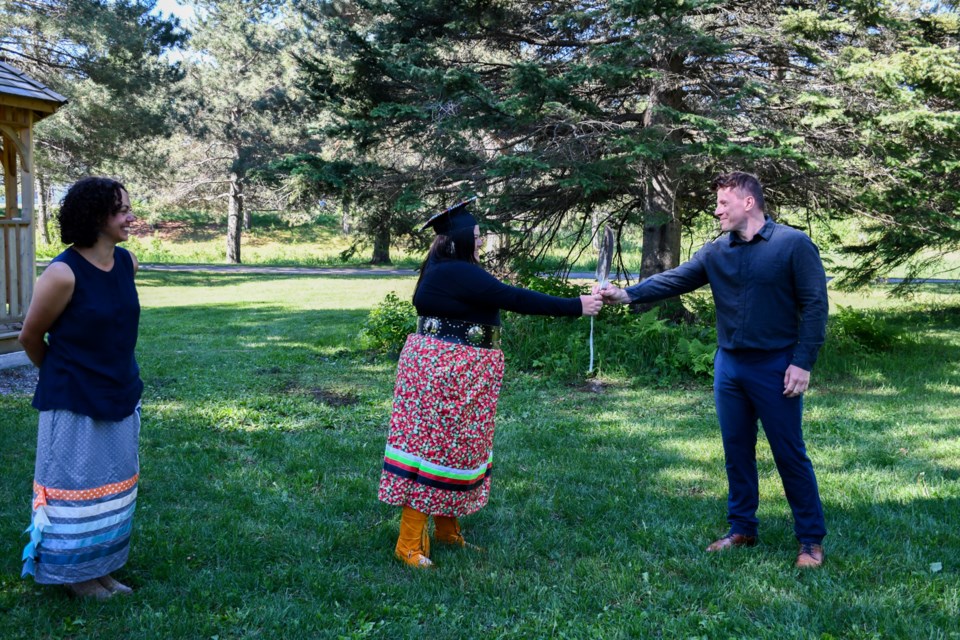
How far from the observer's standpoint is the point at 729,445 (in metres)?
4.40

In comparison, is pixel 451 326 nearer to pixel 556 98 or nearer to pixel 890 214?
pixel 556 98

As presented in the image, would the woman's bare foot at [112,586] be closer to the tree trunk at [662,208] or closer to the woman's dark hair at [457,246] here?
the woman's dark hair at [457,246]

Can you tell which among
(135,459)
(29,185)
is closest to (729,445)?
(135,459)

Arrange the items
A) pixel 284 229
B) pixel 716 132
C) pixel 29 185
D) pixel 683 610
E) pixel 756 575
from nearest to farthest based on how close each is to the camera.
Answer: pixel 683 610 < pixel 756 575 < pixel 716 132 < pixel 29 185 < pixel 284 229

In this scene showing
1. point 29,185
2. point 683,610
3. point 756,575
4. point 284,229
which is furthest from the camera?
point 284,229

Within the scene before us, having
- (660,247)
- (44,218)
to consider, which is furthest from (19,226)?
(44,218)

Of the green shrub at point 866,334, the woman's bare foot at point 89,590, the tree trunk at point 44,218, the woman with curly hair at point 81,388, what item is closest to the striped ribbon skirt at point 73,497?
the woman with curly hair at point 81,388

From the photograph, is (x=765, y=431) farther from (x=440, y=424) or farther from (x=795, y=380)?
(x=440, y=424)

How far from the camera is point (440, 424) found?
4.10m

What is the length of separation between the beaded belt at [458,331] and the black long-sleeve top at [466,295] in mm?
26

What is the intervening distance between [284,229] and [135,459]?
4082cm

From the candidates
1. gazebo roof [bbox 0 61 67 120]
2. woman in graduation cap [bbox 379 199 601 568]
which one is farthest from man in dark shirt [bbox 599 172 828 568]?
gazebo roof [bbox 0 61 67 120]

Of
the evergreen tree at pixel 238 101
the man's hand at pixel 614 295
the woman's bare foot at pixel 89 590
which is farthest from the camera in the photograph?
the evergreen tree at pixel 238 101

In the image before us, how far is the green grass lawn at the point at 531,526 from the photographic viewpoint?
361 cm
